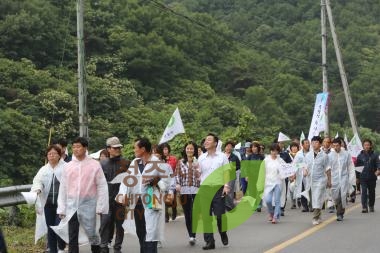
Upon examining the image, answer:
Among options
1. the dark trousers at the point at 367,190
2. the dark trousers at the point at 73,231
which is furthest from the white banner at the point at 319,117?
the dark trousers at the point at 73,231

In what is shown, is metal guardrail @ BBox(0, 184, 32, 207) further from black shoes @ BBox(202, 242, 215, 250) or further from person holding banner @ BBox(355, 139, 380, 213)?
person holding banner @ BBox(355, 139, 380, 213)

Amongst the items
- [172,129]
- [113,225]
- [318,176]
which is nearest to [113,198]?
[113,225]

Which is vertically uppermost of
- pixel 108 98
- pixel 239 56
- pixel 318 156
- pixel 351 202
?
pixel 239 56

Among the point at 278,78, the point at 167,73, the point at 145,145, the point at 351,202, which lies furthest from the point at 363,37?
the point at 145,145

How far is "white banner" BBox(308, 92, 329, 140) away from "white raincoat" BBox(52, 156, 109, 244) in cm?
1545

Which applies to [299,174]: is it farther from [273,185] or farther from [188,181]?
[188,181]

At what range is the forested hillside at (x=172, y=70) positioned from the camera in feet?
133

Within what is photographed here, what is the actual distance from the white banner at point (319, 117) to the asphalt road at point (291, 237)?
8215 millimetres

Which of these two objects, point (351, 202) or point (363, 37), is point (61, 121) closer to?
point (351, 202)

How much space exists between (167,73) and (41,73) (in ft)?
60.7

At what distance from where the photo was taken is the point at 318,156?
587 inches

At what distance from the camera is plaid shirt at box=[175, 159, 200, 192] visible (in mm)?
12211

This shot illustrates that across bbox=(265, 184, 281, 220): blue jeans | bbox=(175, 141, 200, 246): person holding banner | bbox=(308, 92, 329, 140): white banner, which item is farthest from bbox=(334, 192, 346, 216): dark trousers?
bbox=(308, 92, 329, 140): white banner

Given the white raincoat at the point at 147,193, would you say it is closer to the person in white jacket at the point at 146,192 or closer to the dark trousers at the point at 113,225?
the person in white jacket at the point at 146,192
